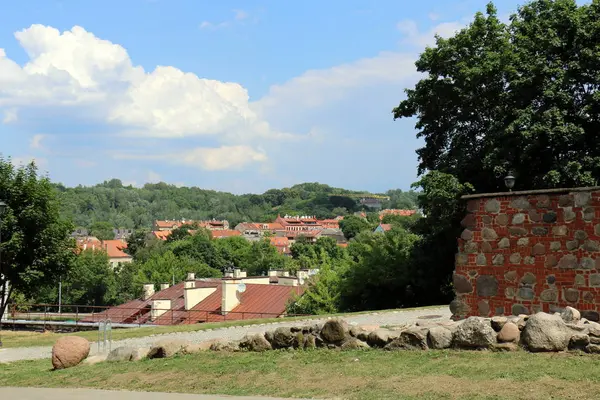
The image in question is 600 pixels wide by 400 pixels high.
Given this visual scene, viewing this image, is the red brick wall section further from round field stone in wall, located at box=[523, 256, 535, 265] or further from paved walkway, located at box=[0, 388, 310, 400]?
paved walkway, located at box=[0, 388, 310, 400]

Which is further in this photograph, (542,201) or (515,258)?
(515,258)

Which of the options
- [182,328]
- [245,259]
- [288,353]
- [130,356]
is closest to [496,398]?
[288,353]

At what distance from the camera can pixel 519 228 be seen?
12422mm

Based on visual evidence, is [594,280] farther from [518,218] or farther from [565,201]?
[518,218]

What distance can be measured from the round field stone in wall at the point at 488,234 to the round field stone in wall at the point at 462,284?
933 mm

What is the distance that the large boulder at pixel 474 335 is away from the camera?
32.9 feet

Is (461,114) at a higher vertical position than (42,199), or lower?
higher

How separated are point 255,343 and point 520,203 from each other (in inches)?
218

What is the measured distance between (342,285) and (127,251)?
123 meters

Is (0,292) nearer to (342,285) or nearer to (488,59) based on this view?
(342,285)

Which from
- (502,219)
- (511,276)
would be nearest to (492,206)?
(502,219)

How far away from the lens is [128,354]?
13.4 metres

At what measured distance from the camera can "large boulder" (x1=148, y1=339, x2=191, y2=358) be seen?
13.0 meters

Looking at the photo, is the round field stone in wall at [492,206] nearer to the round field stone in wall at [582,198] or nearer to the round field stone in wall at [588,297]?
the round field stone in wall at [582,198]
